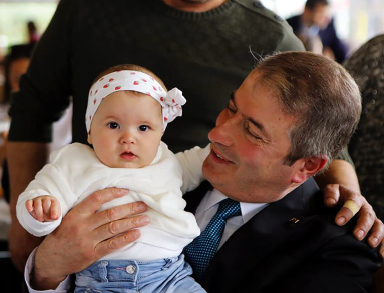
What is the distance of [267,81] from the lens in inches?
62.6

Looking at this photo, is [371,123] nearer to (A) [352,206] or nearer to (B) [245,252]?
(A) [352,206]

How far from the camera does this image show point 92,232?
1.59 metres

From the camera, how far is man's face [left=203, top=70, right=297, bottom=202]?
1577 millimetres

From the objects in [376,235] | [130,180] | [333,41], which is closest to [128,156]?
[130,180]

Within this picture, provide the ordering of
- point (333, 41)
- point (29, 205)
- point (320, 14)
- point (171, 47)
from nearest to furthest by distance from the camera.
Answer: point (29, 205), point (171, 47), point (320, 14), point (333, 41)

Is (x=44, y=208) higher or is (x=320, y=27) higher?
(x=44, y=208)

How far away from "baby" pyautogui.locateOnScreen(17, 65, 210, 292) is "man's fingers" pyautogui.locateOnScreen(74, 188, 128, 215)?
0.03m

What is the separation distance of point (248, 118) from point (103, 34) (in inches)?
29.9

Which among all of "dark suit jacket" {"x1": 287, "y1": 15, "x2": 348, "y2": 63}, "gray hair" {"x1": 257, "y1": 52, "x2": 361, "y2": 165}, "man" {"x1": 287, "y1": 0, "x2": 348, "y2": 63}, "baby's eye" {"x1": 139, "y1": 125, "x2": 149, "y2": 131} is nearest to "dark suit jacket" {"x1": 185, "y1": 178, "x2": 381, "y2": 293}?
"gray hair" {"x1": 257, "y1": 52, "x2": 361, "y2": 165}

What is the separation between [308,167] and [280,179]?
0.34 feet

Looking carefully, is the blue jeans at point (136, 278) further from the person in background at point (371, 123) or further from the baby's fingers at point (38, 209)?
the person in background at point (371, 123)

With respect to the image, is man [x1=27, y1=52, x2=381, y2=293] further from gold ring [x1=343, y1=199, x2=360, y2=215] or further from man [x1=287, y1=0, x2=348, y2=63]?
man [x1=287, y1=0, x2=348, y2=63]

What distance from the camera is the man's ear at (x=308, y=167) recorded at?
64.9 inches

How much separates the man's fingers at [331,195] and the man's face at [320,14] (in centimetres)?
489
